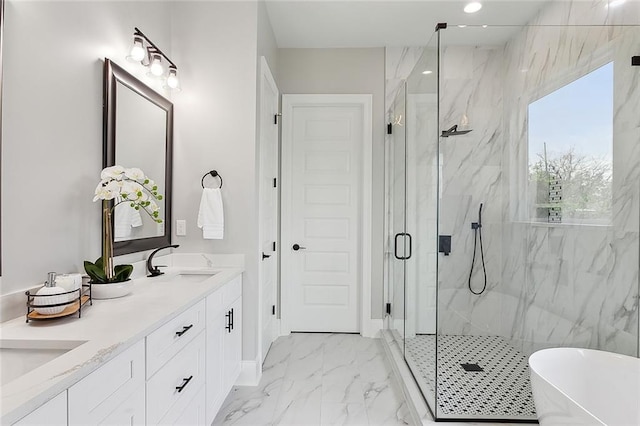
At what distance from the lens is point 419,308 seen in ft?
8.51

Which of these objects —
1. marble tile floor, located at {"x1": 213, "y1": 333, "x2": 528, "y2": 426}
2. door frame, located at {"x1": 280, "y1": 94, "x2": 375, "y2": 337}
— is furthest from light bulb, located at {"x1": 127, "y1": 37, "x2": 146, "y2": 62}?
marble tile floor, located at {"x1": 213, "y1": 333, "x2": 528, "y2": 426}

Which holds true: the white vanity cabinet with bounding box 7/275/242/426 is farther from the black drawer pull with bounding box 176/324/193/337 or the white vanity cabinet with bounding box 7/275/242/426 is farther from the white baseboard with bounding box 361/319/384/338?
the white baseboard with bounding box 361/319/384/338

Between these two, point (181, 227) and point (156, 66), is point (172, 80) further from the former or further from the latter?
point (181, 227)

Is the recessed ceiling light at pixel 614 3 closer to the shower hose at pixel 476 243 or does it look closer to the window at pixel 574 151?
the window at pixel 574 151

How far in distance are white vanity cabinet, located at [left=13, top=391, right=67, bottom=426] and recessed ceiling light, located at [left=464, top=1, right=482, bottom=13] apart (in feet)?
11.4

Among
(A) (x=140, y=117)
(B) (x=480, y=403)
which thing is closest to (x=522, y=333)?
(B) (x=480, y=403)

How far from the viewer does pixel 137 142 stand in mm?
2006

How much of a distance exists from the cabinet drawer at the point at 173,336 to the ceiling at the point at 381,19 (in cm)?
246

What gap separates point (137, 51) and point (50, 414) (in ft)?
5.97

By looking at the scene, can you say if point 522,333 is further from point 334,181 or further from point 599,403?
point 334,181

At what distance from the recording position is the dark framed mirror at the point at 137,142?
1761 millimetres

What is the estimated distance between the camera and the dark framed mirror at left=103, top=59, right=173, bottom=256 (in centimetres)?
176

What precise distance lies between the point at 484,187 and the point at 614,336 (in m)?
1.29

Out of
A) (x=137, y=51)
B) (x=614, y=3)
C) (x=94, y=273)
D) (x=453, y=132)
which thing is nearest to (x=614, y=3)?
(x=614, y=3)
